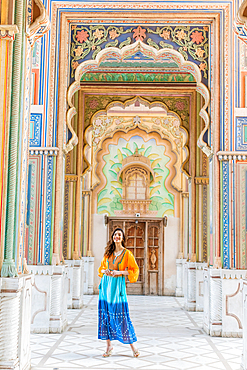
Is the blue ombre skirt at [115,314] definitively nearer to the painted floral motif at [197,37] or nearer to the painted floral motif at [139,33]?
Answer: the painted floral motif at [139,33]

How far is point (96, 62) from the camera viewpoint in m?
6.60

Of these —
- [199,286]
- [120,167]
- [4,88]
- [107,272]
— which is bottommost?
[199,286]

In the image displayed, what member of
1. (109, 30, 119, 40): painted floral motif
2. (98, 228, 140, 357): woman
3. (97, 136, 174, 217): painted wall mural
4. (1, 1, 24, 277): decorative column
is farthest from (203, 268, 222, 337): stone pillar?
(97, 136, 174, 217): painted wall mural

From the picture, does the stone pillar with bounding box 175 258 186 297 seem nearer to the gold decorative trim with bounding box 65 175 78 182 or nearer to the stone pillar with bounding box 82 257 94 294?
the stone pillar with bounding box 82 257 94 294

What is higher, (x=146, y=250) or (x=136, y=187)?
(x=136, y=187)

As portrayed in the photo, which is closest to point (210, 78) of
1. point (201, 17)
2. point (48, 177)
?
point (201, 17)

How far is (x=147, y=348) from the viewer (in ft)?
17.3

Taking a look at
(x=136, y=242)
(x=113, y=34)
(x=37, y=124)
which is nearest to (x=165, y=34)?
(x=113, y=34)

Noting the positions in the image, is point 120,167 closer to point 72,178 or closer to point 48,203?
point 72,178

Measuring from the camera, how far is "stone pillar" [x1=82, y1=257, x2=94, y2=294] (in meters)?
11.3

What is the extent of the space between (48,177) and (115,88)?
3624 millimetres

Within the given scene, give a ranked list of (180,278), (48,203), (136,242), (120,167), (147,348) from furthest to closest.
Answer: (120,167) → (136,242) → (180,278) → (48,203) → (147,348)

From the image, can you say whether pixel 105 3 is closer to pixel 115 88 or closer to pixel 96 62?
pixel 96 62

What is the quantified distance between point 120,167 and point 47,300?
240 inches
